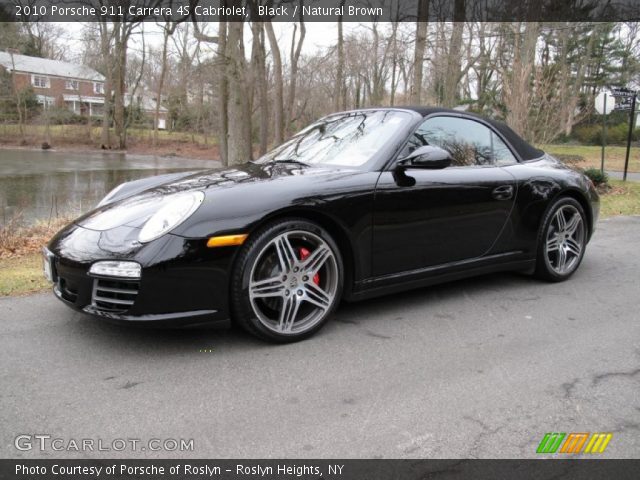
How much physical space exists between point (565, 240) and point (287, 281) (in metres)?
2.71

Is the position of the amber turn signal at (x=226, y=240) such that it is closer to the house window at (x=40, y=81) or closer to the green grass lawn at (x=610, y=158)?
the green grass lawn at (x=610, y=158)

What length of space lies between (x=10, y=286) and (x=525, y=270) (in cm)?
407

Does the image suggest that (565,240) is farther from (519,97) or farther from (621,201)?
(519,97)

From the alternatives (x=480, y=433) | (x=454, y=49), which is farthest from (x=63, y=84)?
(x=480, y=433)

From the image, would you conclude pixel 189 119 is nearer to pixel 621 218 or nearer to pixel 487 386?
pixel 621 218

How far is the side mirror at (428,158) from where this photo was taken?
3381mm

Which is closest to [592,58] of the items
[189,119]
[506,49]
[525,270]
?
[506,49]

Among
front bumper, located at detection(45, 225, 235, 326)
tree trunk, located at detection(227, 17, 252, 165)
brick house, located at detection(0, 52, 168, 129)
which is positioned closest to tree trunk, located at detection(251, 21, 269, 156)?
tree trunk, located at detection(227, 17, 252, 165)

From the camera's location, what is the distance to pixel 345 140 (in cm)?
388

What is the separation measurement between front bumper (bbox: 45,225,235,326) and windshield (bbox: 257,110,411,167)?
1202mm

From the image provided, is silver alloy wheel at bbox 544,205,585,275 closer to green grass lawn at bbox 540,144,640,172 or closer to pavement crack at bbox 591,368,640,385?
pavement crack at bbox 591,368,640,385

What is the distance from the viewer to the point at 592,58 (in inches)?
1494

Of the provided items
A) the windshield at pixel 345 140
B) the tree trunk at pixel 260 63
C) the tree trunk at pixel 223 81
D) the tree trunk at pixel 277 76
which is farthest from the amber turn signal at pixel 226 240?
the tree trunk at pixel 277 76

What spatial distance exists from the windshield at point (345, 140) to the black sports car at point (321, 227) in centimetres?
1
